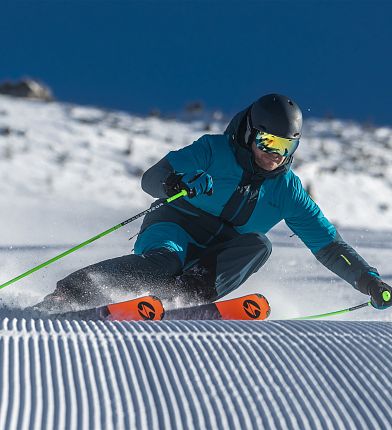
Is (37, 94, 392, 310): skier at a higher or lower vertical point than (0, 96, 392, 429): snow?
higher

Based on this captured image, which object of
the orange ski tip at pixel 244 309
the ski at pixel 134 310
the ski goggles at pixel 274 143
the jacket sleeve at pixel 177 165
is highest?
the ski goggles at pixel 274 143

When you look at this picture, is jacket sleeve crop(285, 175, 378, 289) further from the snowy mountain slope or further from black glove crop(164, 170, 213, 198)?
the snowy mountain slope

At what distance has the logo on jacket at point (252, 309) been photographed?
445 centimetres

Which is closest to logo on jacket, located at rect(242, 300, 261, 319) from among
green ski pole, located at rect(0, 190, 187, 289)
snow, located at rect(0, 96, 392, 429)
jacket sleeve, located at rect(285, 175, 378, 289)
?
jacket sleeve, located at rect(285, 175, 378, 289)

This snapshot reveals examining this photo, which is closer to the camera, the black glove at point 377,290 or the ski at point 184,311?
the ski at point 184,311

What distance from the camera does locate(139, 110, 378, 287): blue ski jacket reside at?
4551mm

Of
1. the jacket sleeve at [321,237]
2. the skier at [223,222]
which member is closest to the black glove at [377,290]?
the skier at [223,222]

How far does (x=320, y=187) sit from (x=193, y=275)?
8711 mm

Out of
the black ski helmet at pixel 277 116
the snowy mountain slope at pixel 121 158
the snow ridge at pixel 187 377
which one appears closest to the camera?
the snow ridge at pixel 187 377

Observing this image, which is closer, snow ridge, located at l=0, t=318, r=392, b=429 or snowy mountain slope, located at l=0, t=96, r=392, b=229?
snow ridge, located at l=0, t=318, r=392, b=429

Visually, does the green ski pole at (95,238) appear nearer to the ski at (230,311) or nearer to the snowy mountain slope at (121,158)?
the ski at (230,311)

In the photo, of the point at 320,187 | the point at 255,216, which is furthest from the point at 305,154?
the point at 255,216

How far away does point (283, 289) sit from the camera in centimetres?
616

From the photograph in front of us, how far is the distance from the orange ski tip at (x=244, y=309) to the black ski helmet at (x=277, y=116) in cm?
94
